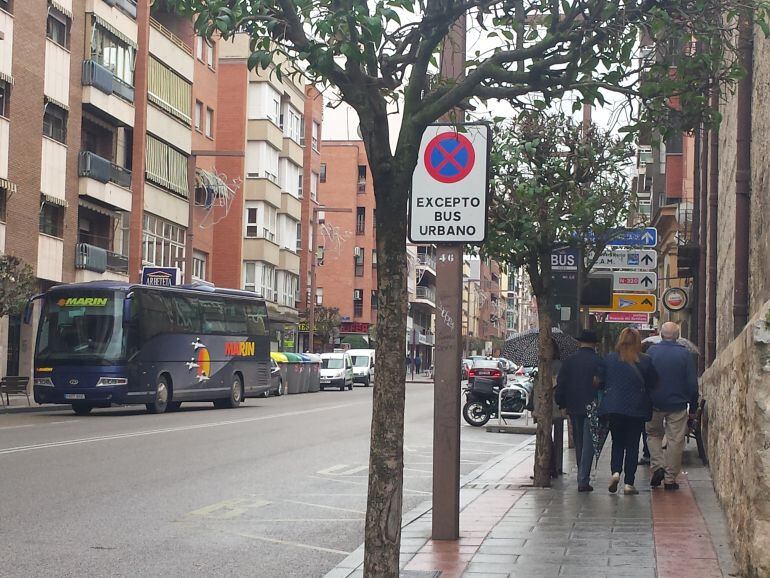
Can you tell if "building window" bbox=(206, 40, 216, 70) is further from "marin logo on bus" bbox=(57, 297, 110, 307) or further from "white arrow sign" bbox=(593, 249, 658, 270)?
"white arrow sign" bbox=(593, 249, 658, 270)

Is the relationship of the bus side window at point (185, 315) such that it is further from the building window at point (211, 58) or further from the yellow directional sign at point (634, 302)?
the building window at point (211, 58)

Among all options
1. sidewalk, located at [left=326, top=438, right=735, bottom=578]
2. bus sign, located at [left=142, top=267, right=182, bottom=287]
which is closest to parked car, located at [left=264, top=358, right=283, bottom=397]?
bus sign, located at [left=142, top=267, right=182, bottom=287]

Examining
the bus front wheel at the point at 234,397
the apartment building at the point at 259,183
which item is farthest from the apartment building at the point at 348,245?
the bus front wheel at the point at 234,397

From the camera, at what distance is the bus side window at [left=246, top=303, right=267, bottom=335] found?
1529 inches

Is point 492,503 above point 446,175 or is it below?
below

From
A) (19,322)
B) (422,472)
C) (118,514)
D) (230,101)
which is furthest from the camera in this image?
(230,101)

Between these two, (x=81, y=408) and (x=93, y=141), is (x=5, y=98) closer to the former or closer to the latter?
(x=93, y=141)

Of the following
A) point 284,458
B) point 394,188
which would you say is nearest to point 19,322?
point 284,458

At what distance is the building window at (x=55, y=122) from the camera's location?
4066 centimetres

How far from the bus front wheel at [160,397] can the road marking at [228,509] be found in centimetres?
1997

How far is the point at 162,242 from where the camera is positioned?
A: 1992 inches

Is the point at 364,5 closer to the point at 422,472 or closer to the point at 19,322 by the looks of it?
the point at 422,472

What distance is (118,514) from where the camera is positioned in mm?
11641

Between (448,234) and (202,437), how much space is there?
14303 mm
